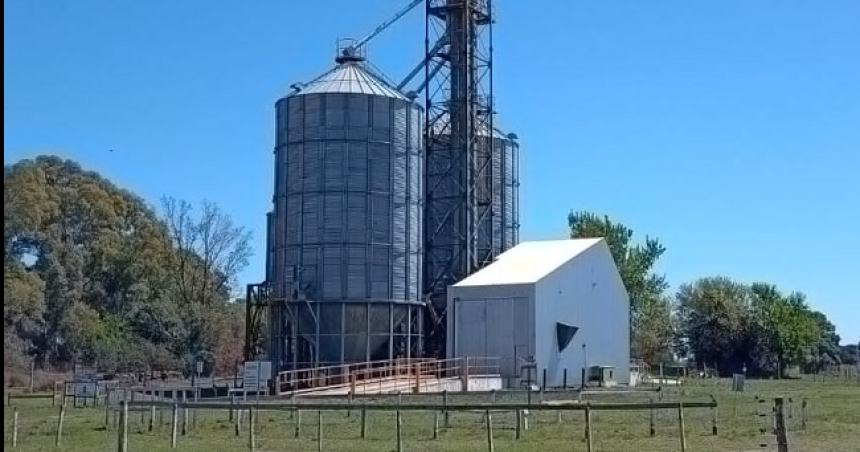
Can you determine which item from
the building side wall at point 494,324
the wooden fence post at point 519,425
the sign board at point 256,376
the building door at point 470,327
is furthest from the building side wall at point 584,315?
the wooden fence post at point 519,425

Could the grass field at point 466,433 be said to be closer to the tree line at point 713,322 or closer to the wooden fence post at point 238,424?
the wooden fence post at point 238,424

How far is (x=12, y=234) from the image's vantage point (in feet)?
A: 284

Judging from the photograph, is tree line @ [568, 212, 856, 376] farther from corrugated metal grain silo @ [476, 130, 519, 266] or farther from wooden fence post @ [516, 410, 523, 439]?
wooden fence post @ [516, 410, 523, 439]

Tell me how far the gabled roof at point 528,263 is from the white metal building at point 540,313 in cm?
5

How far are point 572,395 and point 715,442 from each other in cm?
2125

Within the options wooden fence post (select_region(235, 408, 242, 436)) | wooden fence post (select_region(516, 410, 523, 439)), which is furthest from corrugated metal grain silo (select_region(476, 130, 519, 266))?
wooden fence post (select_region(516, 410, 523, 439))

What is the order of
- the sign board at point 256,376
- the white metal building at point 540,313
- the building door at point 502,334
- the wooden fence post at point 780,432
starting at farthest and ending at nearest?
1. the building door at point 502,334
2. the white metal building at point 540,313
3. the sign board at point 256,376
4. the wooden fence post at point 780,432

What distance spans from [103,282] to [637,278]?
4471 centimetres

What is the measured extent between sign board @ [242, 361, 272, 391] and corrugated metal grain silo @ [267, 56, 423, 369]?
6.99 metres

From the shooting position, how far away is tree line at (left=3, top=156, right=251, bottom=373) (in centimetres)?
8419

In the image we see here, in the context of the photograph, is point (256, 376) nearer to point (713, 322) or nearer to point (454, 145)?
point (454, 145)

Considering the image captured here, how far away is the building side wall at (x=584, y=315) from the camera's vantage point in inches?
2419

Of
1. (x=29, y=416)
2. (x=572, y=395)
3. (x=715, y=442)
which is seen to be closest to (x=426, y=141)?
(x=572, y=395)

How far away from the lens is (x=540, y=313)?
60688 millimetres
